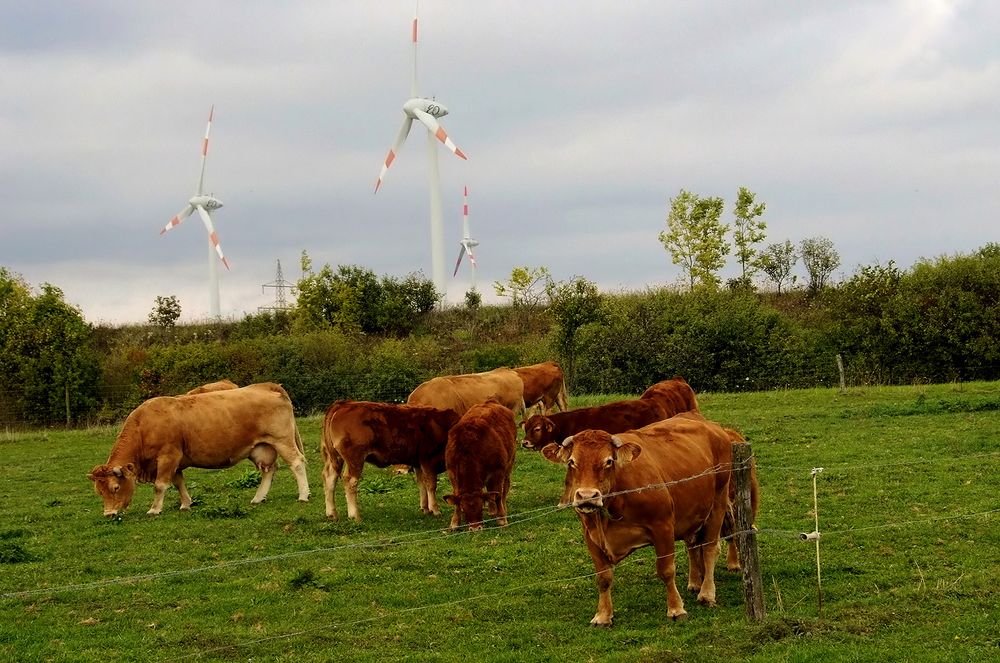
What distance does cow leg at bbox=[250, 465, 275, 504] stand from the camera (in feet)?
55.2

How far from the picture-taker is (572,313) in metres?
39.0

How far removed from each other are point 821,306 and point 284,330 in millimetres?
29053

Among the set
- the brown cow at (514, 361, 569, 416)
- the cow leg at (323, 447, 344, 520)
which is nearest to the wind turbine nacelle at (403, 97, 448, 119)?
the brown cow at (514, 361, 569, 416)

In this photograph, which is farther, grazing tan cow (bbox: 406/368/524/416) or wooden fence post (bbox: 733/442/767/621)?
grazing tan cow (bbox: 406/368/524/416)

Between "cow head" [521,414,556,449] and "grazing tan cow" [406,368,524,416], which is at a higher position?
"grazing tan cow" [406,368,524,416]

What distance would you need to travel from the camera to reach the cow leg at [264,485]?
55.2 ft

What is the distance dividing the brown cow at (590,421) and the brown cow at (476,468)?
6.96ft

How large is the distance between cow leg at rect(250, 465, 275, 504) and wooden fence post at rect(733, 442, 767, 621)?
10.2m

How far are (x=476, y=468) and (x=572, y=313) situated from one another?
85.9ft

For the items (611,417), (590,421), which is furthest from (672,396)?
(590,421)

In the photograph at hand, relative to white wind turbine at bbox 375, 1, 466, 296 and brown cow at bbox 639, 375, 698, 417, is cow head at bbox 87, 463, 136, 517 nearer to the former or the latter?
brown cow at bbox 639, 375, 698, 417

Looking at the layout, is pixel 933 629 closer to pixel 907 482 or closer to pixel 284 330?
pixel 907 482

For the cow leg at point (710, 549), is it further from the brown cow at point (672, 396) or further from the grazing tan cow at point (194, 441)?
the grazing tan cow at point (194, 441)

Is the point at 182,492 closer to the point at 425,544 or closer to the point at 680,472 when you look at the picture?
the point at 425,544
